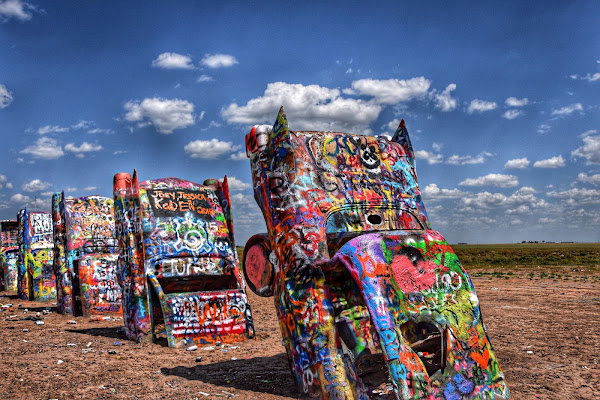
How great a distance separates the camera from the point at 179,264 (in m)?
9.39

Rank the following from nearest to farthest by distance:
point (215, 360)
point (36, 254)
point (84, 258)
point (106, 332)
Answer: point (215, 360), point (106, 332), point (84, 258), point (36, 254)

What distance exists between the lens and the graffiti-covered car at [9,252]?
21.1 m

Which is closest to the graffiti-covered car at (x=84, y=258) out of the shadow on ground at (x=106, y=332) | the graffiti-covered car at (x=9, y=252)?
the shadow on ground at (x=106, y=332)

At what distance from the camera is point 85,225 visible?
1398 cm

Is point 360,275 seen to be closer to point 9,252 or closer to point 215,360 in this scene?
point 215,360

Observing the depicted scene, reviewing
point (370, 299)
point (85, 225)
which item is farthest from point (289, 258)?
point (85, 225)

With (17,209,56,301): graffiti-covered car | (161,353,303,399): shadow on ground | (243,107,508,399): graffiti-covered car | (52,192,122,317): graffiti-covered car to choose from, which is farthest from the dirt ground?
(17,209,56,301): graffiti-covered car

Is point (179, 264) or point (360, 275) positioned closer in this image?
point (360, 275)

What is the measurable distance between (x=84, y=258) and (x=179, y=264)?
18.1 ft

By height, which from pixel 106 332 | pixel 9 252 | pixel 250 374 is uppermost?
pixel 9 252

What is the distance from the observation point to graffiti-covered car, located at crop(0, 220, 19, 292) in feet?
69.2

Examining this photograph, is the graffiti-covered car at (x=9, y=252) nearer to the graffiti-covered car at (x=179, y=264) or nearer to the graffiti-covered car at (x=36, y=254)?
the graffiti-covered car at (x=36, y=254)

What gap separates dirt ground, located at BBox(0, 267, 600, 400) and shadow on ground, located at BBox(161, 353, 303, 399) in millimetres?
14

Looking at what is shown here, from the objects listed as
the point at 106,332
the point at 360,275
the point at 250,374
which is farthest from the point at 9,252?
the point at 360,275
